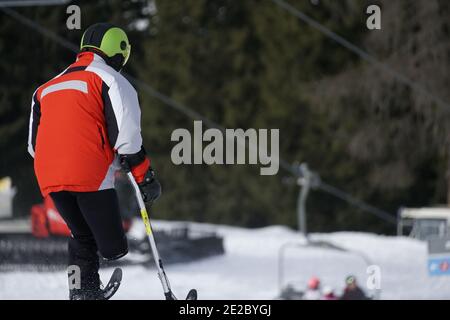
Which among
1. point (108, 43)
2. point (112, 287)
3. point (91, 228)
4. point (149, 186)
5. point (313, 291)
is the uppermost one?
point (108, 43)

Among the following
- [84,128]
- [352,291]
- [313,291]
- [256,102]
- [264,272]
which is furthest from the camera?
[256,102]

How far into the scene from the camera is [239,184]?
68.1 feet

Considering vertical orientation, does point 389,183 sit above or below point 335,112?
below

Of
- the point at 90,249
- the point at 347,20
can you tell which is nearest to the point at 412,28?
the point at 347,20

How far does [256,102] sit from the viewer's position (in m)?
21.5

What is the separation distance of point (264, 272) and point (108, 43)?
921 cm

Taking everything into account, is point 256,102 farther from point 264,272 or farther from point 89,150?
point 89,150

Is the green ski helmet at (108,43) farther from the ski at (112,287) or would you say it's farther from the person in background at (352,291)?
the person in background at (352,291)

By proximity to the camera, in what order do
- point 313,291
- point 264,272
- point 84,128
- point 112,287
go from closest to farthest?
point 84,128 < point 112,287 < point 313,291 < point 264,272

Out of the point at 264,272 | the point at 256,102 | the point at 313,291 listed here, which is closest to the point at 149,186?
the point at 313,291

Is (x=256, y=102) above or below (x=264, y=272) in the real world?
above

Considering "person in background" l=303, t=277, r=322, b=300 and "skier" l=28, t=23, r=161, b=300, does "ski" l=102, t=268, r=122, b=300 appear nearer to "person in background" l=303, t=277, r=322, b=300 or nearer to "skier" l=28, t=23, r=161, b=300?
"skier" l=28, t=23, r=161, b=300
